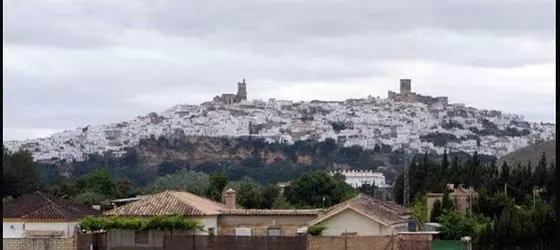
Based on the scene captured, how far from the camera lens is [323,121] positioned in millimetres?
94812

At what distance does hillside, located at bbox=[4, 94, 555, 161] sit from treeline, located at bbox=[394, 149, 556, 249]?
140 feet

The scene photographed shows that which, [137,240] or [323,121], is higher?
[323,121]

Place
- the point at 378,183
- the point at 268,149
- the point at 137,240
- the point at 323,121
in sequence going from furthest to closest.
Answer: the point at 323,121 → the point at 268,149 → the point at 378,183 → the point at 137,240

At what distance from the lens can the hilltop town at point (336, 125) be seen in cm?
8181

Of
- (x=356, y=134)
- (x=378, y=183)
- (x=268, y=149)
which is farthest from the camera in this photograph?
(x=356, y=134)

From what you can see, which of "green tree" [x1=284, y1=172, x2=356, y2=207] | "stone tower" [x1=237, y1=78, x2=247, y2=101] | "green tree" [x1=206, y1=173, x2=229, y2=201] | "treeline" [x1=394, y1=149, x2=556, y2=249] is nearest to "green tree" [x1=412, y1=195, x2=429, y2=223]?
"treeline" [x1=394, y1=149, x2=556, y2=249]

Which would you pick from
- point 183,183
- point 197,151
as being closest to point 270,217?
point 183,183

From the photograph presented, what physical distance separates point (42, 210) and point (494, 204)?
29.5ft

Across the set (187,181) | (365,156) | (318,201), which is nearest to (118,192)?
(318,201)

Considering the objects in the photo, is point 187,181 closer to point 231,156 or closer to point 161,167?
point 161,167

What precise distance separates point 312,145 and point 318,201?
148ft

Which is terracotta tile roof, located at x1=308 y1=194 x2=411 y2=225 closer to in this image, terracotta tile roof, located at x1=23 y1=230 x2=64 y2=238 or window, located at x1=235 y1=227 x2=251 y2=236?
window, located at x1=235 y1=227 x2=251 y2=236

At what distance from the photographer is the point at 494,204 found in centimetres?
2373

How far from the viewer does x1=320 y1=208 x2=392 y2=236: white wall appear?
19031mm
